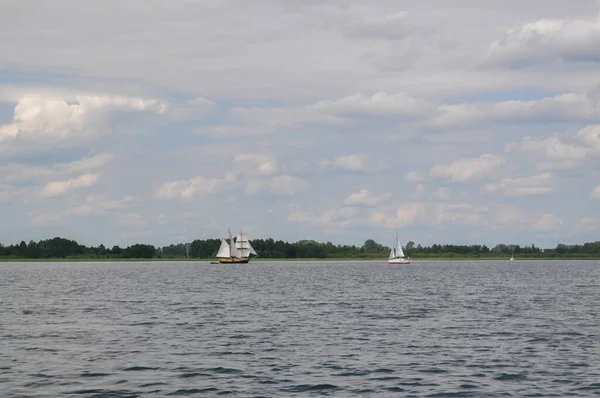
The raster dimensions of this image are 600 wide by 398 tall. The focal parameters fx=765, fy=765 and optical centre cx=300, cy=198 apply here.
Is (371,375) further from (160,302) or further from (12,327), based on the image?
(160,302)

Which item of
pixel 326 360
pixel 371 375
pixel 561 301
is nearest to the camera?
pixel 371 375

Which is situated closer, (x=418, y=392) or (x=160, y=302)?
(x=418, y=392)

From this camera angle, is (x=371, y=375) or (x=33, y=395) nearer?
(x=33, y=395)

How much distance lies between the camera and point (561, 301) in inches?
3307

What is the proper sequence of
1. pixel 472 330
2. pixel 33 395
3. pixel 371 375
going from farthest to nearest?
pixel 472 330 → pixel 371 375 → pixel 33 395

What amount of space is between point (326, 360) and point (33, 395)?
49.7ft

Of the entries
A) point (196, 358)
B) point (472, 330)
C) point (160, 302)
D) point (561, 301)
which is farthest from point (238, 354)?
point (561, 301)

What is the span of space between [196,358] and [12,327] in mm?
21636

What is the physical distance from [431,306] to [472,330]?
74.4 ft

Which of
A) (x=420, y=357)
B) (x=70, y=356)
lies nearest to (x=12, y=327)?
(x=70, y=356)

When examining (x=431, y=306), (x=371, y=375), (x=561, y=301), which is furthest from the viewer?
(x=561, y=301)

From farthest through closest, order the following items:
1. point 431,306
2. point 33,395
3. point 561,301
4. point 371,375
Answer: point 561,301 → point 431,306 → point 371,375 → point 33,395

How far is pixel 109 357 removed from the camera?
136 feet

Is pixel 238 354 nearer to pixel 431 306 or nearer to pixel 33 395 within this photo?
pixel 33 395
